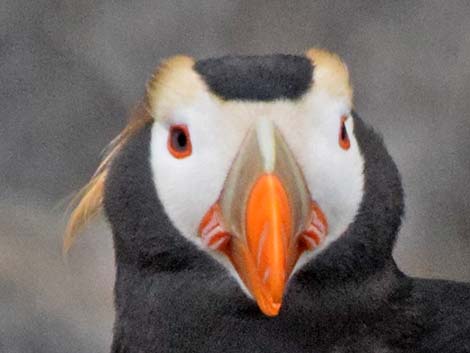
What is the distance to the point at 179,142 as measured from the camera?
1.16 meters

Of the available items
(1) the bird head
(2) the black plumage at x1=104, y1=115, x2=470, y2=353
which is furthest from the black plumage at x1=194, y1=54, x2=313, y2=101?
(2) the black plumage at x1=104, y1=115, x2=470, y2=353

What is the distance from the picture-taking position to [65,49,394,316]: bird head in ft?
3.51

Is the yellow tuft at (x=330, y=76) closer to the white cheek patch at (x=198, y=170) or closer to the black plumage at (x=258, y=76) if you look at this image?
the black plumage at (x=258, y=76)

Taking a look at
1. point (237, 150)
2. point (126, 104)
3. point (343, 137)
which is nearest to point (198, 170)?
point (237, 150)

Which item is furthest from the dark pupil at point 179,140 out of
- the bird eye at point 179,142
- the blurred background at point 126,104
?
the blurred background at point 126,104

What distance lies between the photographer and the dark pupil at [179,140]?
1.15 m

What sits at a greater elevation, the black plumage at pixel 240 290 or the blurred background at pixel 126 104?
the black plumage at pixel 240 290

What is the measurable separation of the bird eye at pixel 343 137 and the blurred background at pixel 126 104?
1.23m

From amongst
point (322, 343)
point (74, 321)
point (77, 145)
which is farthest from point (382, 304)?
point (77, 145)

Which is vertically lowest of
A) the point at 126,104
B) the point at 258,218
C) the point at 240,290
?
the point at 126,104

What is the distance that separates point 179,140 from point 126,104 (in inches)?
52.9

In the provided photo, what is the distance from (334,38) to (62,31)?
0.57m

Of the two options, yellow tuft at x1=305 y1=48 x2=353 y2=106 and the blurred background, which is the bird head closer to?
yellow tuft at x1=305 y1=48 x2=353 y2=106

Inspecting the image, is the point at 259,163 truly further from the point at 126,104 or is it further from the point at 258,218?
the point at 126,104
